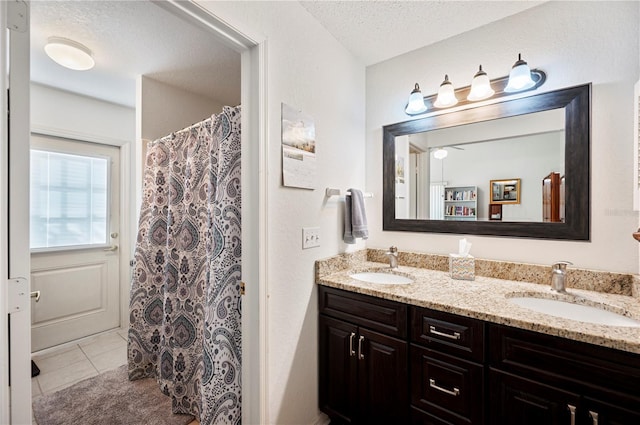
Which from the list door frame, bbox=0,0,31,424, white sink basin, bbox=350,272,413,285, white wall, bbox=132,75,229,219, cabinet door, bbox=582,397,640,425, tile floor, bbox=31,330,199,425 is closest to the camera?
door frame, bbox=0,0,31,424

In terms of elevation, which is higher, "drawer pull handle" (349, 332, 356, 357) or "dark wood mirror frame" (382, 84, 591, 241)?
"dark wood mirror frame" (382, 84, 591, 241)

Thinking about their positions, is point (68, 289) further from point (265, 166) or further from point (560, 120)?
point (560, 120)

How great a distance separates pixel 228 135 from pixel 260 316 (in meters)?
0.98

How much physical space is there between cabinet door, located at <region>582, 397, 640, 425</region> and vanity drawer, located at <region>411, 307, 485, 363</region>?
Result: 33 cm

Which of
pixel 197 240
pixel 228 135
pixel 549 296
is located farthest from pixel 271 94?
pixel 549 296

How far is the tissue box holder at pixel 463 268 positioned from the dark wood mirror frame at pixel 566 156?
8.9 inches

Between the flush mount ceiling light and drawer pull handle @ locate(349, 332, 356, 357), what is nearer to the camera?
drawer pull handle @ locate(349, 332, 356, 357)

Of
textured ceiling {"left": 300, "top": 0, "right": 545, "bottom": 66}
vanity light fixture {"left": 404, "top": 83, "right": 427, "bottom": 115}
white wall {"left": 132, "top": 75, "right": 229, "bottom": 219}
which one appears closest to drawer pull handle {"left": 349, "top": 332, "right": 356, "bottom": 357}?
vanity light fixture {"left": 404, "top": 83, "right": 427, "bottom": 115}

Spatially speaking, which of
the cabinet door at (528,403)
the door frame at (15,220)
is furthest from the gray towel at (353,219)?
the door frame at (15,220)

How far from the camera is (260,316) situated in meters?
1.33

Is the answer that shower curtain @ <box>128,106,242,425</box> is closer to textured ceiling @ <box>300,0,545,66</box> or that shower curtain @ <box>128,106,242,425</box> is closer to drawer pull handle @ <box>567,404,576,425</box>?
textured ceiling @ <box>300,0,545,66</box>

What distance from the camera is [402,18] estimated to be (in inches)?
63.6

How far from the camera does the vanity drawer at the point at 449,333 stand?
1159mm

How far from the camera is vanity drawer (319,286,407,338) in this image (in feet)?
4.50
